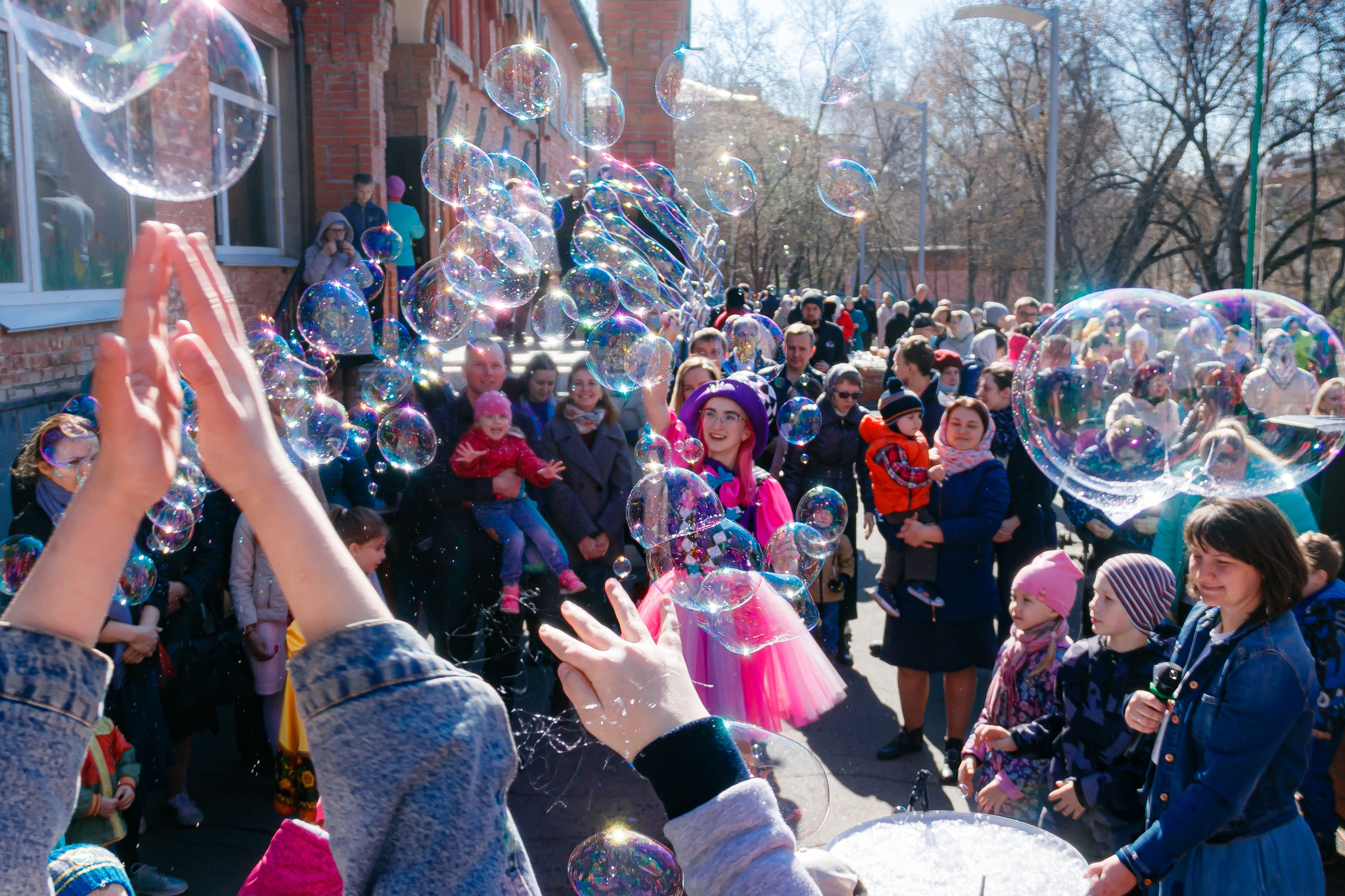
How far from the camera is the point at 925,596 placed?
5133mm

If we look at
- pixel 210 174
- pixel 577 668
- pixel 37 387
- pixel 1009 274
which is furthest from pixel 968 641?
pixel 1009 274

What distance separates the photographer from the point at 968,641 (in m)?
5.10

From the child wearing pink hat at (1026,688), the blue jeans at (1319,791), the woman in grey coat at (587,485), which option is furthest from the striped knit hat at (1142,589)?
the woman in grey coat at (587,485)

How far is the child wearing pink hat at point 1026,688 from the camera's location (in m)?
3.56

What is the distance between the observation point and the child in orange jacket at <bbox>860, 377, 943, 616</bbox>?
5.18m

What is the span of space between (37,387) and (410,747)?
6076 mm

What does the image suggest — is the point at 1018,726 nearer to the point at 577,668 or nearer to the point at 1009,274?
the point at 577,668

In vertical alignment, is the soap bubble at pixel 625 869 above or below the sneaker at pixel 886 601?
above

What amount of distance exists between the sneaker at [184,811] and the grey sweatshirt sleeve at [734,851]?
4.18 m

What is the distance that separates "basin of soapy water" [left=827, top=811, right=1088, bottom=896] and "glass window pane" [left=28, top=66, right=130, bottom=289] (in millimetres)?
5718

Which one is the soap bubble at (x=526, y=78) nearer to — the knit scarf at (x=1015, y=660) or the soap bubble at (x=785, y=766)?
the knit scarf at (x=1015, y=660)

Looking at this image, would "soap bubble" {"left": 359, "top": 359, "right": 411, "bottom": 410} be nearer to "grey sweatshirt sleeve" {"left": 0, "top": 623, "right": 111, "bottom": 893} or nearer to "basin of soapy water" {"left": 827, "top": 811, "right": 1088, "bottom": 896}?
"basin of soapy water" {"left": 827, "top": 811, "right": 1088, "bottom": 896}

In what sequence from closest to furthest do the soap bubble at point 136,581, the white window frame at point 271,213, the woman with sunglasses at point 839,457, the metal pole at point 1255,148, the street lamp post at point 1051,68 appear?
the soap bubble at point 136,581 → the woman with sunglasses at point 839,457 → the white window frame at point 271,213 → the metal pole at point 1255,148 → the street lamp post at point 1051,68

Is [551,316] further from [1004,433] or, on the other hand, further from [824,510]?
[1004,433]
